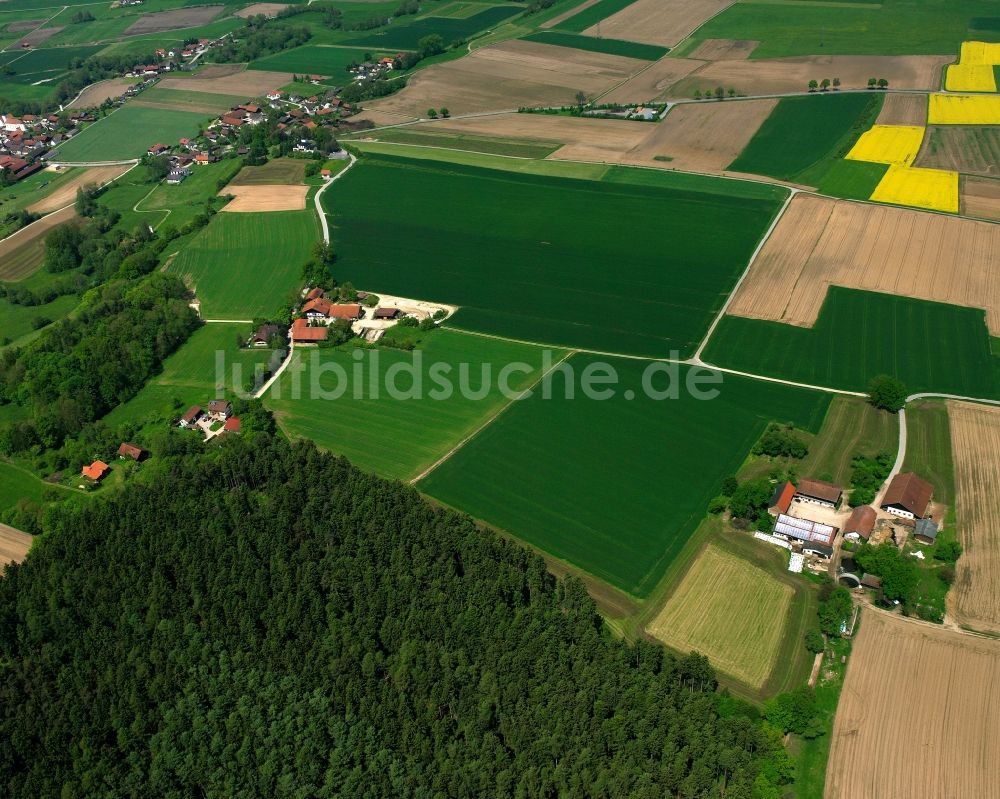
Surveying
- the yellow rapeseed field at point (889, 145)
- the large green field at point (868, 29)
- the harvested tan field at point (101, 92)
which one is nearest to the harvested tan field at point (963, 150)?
the yellow rapeseed field at point (889, 145)

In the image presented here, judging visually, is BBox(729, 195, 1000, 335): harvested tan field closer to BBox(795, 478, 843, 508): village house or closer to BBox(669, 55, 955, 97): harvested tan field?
BBox(795, 478, 843, 508): village house

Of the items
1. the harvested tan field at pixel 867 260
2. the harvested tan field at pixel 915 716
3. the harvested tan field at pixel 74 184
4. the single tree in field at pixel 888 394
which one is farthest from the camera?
the harvested tan field at pixel 74 184

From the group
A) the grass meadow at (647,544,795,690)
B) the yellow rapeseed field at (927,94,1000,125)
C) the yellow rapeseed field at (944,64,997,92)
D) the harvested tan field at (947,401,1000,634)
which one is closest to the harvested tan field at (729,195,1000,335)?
the harvested tan field at (947,401,1000,634)

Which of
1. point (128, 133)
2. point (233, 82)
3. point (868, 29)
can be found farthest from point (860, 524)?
point (233, 82)

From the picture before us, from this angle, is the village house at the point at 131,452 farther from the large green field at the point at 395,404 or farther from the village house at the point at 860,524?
the village house at the point at 860,524

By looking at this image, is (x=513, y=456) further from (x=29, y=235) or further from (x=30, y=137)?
(x=30, y=137)
